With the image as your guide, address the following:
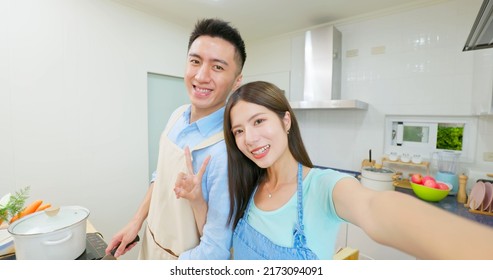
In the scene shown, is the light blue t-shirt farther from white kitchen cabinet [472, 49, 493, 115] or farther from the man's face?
white kitchen cabinet [472, 49, 493, 115]

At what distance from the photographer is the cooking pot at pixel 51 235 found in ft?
2.18

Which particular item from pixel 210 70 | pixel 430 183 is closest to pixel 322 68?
pixel 430 183

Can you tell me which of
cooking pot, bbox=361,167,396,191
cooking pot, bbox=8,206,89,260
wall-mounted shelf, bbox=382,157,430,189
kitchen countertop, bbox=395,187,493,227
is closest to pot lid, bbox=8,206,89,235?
cooking pot, bbox=8,206,89,260

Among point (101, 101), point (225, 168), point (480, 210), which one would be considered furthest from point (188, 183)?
point (480, 210)

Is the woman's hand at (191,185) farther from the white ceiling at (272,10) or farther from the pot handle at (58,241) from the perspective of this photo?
the white ceiling at (272,10)

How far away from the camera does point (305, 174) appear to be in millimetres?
714

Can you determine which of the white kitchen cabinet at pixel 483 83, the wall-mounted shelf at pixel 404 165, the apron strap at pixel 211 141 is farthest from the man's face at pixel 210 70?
the wall-mounted shelf at pixel 404 165

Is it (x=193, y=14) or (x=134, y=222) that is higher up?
(x=193, y=14)

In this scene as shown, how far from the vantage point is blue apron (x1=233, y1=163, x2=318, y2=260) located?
0.62 m
